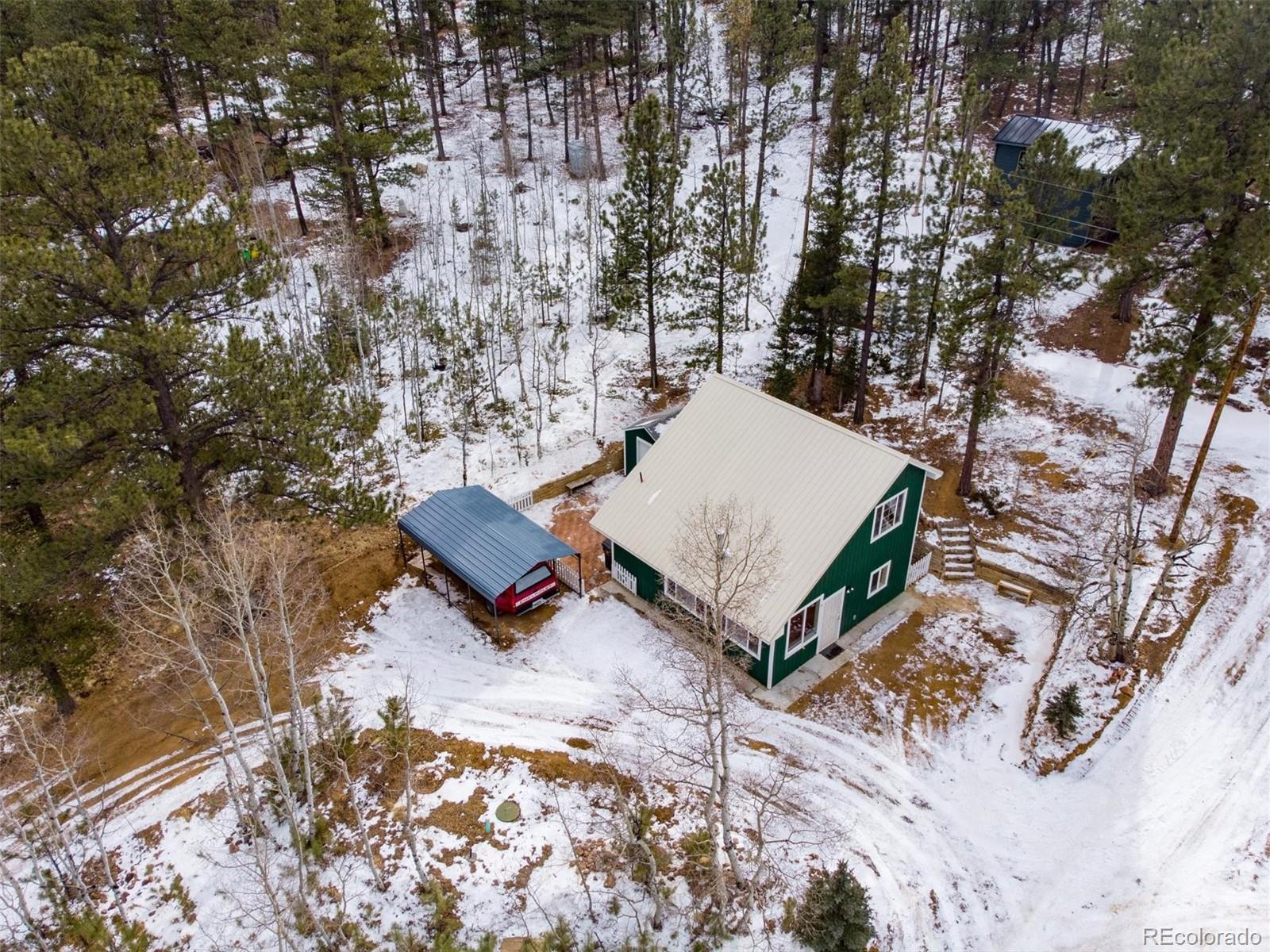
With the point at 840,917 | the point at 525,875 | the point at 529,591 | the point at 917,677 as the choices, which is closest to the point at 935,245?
the point at 917,677

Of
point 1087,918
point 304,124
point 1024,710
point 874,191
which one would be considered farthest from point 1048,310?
point 304,124

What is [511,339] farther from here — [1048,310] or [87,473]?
[1048,310]

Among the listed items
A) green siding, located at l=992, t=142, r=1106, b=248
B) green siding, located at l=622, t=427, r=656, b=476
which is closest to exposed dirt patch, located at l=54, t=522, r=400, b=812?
green siding, located at l=622, t=427, r=656, b=476

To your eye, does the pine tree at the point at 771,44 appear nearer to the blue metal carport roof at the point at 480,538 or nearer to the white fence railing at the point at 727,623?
the blue metal carport roof at the point at 480,538

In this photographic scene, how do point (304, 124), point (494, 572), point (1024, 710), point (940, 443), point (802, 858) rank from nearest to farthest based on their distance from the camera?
1. point (802, 858)
2. point (1024, 710)
3. point (494, 572)
4. point (940, 443)
5. point (304, 124)

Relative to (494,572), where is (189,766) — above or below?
below

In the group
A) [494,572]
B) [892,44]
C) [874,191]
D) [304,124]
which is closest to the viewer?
[494,572]

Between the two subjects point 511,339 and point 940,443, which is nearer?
point 940,443

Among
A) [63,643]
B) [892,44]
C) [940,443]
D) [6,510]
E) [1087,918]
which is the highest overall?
[892,44]
